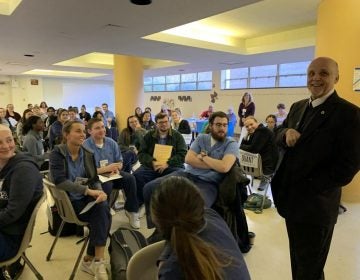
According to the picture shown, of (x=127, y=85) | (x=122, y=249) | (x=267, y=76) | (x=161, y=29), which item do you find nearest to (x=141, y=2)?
(x=161, y=29)

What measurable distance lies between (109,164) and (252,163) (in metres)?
1.78

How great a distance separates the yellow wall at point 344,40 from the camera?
347 cm

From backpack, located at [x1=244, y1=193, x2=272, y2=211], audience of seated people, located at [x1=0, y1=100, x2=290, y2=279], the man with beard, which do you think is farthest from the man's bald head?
backpack, located at [x1=244, y1=193, x2=272, y2=211]

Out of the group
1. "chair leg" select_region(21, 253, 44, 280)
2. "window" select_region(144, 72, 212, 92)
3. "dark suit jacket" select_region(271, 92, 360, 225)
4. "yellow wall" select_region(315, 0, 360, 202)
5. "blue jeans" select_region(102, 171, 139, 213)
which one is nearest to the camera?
"dark suit jacket" select_region(271, 92, 360, 225)

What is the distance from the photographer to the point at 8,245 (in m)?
1.73

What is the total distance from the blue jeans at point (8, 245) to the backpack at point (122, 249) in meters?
0.67

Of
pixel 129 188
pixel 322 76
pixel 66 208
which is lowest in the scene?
pixel 129 188

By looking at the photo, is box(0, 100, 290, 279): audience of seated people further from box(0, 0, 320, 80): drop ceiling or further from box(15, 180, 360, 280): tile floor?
box(0, 0, 320, 80): drop ceiling

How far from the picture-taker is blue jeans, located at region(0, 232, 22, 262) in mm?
1697

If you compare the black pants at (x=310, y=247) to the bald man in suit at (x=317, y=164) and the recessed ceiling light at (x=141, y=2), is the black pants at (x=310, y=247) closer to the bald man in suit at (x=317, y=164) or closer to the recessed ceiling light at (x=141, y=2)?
the bald man in suit at (x=317, y=164)

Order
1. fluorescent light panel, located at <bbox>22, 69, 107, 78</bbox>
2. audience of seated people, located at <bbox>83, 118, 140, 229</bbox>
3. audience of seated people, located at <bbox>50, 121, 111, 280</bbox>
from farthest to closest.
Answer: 1. fluorescent light panel, located at <bbox>22, 69, 107, 78</bbox>
2. audience of seated people, located at <bbox>83, 118, 140, 229</bbox>
3. audience of seated people, located at <bbox>50, 121, 111, 280</bbox>

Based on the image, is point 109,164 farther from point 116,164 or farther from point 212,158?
point 212,158

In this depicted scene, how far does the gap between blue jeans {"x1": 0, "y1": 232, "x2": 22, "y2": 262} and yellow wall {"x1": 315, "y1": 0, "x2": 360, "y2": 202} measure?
3.80 m

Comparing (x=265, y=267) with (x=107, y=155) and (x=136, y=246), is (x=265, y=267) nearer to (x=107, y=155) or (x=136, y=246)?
(x=136, y=246)
